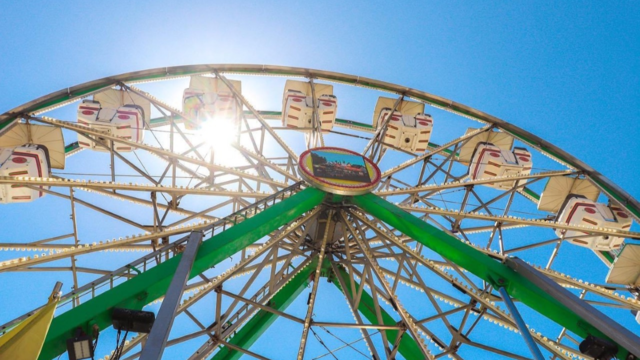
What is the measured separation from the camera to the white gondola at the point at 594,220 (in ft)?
44.5

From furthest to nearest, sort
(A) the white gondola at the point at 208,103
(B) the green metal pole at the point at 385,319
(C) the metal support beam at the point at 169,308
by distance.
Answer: (A) the white gondola at the point at 208,103, (B) the green metal pole at the point at 385,319, (C) the metal support beam at the point at 169,308

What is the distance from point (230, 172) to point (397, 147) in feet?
19.2

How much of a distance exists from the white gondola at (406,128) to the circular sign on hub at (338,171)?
289 cm

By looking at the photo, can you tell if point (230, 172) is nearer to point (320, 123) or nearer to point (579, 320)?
point (320, 123)

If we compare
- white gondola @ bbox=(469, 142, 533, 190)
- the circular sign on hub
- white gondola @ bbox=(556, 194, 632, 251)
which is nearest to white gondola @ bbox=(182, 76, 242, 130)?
the circular sign on hub

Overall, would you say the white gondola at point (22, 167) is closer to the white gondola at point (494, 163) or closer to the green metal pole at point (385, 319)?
the green metal pole at point (385, 319)

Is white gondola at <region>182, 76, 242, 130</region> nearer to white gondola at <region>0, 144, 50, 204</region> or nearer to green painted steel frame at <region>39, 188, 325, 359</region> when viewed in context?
white gondola at <region>0, 144, 50, 204</region>

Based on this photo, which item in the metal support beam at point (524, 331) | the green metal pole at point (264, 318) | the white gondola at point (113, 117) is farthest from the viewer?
the white gondola at point (113, 117)

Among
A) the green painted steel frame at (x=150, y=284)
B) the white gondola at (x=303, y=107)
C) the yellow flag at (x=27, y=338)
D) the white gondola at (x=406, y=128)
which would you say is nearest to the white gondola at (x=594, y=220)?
the white gondola at (x=406, y=128)

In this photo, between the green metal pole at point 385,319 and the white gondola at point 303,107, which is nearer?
the green metal pole at point 385,319

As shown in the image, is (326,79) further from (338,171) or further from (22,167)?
(22,167)

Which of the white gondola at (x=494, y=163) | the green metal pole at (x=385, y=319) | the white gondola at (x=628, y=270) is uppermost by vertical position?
Result: the white gondola at (x=494, y=163)

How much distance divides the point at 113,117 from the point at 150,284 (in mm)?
7743

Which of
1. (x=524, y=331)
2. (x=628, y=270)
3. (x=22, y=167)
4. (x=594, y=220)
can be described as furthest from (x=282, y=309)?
(x=628, y=270)
